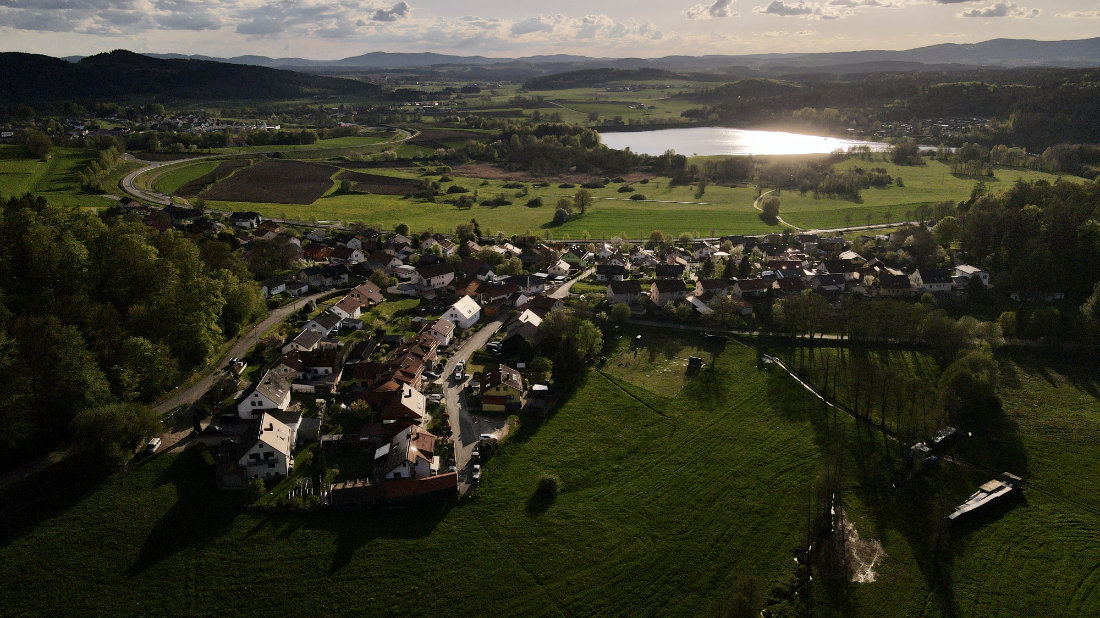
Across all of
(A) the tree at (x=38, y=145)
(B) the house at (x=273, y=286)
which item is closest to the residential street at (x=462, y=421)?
(B) the house at (x=273, y=286)

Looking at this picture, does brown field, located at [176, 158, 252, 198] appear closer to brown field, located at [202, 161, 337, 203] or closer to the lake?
brown field, located at [202, 161, 337, 203]

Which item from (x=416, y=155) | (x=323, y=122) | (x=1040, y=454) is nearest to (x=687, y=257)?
(x=1040, y=454)

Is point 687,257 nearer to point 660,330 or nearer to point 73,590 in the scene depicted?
point 660,330

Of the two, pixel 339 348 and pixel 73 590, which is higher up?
pixel 339 348

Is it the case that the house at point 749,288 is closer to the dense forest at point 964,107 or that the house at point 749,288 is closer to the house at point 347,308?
the house at point 347,308

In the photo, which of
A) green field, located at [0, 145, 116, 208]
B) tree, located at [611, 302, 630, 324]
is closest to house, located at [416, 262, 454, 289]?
tree, located at [611, 302, 630, 324]

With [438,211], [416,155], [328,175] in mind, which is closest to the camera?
[438,211]
